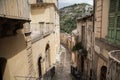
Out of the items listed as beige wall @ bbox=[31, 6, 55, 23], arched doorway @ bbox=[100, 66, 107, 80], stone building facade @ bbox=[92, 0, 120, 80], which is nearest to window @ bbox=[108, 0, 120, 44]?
stone building facade @ bbox=[92, 0, 120, 80]

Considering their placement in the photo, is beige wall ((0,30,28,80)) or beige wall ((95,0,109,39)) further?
beige wall ((95,0,109,39))

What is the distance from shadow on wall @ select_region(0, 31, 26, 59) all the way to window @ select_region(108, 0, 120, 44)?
13.9 feet

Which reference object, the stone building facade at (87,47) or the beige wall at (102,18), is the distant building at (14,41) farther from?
the stone building facade at (87,47)

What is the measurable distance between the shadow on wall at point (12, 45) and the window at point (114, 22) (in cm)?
424

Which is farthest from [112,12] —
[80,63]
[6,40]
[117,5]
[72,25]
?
[72,25]

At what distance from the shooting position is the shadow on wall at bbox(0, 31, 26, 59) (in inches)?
237

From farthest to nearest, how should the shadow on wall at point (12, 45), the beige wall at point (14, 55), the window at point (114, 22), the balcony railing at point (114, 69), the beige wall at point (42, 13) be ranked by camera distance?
the beige wall at point (42, 13) → the window at point (114, 22) → the beige wall at point (14, 55) → the shadow on wall at point (12, 45) → the balcony railing at point (114, 69)

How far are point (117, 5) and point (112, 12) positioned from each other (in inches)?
25.7

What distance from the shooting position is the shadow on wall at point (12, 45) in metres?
6.01

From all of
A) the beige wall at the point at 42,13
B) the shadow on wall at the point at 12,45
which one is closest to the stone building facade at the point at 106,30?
the shadow on wall at the point at 12,45

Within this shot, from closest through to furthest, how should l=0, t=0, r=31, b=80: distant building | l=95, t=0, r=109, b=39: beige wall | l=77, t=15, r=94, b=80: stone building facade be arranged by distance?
l=0, t=0, r=31, b=80: distant building
l=95, t=0, r=109, b=39: beige wall
l=77, t=15, r=94, b=80: stone building facade

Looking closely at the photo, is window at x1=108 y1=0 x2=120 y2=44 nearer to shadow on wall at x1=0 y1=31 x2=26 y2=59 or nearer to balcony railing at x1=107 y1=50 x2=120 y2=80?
balcony railing at x1=107 y1=50 x2=120 y2=80

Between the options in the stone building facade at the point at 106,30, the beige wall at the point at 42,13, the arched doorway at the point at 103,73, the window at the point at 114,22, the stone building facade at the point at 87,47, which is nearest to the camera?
the window at the point at 114,22

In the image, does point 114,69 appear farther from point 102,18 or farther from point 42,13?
point 42,13
